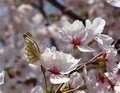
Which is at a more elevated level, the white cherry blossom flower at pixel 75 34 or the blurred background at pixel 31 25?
the white cherry blossom flower at pixel 75 34

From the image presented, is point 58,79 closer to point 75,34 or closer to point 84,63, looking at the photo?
point 84,63

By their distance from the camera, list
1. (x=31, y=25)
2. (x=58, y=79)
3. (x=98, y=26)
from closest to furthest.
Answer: (x=58, y=79) < (x=98, y=26) < (x=31, y=25)

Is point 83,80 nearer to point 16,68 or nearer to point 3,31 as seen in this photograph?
point 16,68

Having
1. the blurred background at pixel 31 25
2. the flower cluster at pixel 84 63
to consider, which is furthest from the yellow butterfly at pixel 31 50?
the blurred background at pixel 31 25

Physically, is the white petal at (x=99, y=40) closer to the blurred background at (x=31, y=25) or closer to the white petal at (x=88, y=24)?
the white petal at (x=88, y=24)

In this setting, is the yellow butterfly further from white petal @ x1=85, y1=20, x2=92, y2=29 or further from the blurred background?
the blurred background

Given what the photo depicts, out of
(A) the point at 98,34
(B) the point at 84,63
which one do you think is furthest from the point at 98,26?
(B) the point at 84,63

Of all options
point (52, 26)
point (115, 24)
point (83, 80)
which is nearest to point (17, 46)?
point (52, 26)
